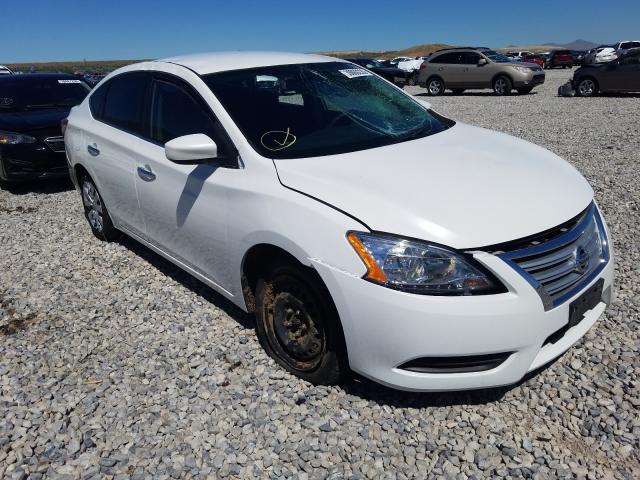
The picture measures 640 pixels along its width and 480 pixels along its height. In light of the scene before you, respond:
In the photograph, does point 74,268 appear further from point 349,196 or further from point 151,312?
point 349,196

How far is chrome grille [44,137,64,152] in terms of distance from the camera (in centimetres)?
722

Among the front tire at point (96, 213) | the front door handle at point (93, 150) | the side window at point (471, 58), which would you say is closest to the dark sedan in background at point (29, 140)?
the front tire at point (96, 213)

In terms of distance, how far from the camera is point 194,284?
4.36 metres

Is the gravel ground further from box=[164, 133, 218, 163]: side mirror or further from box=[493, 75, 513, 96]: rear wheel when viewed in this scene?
box=[493, 75, 513, 96]: rear wheel

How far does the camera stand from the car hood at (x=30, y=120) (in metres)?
7.26

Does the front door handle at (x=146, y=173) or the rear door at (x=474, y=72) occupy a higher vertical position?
the front door handle at (x=146, y=173)

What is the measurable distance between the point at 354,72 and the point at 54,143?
4947 mm

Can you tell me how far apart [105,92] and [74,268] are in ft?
5.22

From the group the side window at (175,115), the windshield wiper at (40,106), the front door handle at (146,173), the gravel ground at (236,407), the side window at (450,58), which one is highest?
the side window at (175,115)

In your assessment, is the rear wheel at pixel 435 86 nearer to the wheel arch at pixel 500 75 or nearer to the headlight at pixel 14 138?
Result: the wheel arch at pixel 500 75

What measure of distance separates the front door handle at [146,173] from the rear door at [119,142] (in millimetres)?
112

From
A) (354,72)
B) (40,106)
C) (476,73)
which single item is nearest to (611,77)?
(476,73)

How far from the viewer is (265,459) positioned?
2520 millimetres

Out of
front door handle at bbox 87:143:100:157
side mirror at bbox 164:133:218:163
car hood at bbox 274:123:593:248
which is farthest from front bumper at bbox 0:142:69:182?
car hood at bbox 274:123:593:248
